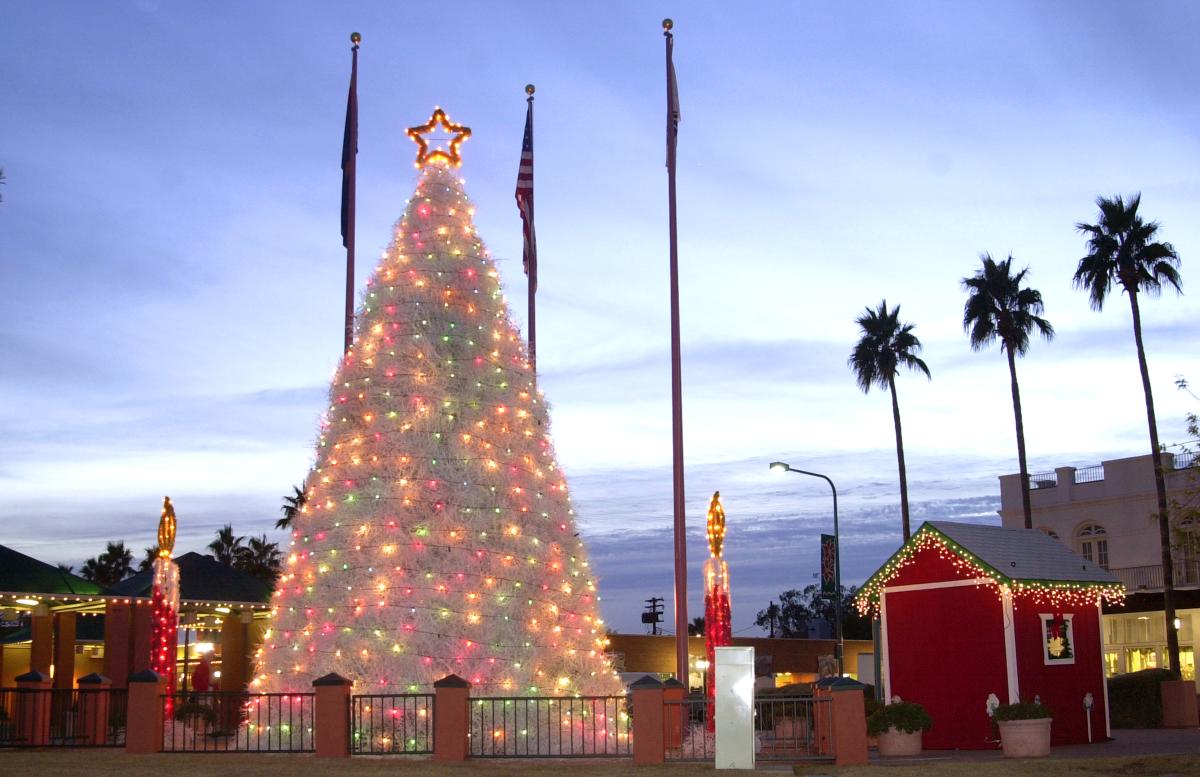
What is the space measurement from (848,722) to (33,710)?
13854 mm

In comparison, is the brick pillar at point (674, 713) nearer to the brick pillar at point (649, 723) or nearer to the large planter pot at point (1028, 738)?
the brick pillar at point (649, 723)

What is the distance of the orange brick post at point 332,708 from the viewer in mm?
16719

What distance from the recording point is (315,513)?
18.8 metres

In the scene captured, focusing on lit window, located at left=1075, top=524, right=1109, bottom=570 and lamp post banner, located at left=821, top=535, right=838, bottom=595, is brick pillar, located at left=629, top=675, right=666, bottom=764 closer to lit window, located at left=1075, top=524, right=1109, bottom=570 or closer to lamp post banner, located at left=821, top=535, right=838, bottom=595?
lamp post banner, located at left=821, top=535, right=838, bottom=595

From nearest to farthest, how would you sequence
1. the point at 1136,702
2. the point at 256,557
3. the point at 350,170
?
1. the point at 350,170
2. the point at 1136,702
3. the point at 256,557

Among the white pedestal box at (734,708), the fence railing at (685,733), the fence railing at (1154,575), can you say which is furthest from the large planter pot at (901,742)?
the fence railing at (1154,575)

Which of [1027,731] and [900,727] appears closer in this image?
[1027,731]

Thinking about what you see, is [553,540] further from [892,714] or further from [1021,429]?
[1021,429]

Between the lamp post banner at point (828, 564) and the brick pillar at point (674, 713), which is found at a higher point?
the lamp post banner at point (828, 564)

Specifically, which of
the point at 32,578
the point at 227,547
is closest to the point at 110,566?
the point at 227,547

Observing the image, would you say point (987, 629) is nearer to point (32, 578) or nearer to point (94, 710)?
point (94, 710)

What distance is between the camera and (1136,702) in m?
31.5

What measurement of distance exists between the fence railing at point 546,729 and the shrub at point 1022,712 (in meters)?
6.38

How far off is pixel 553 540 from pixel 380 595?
10.4ft
